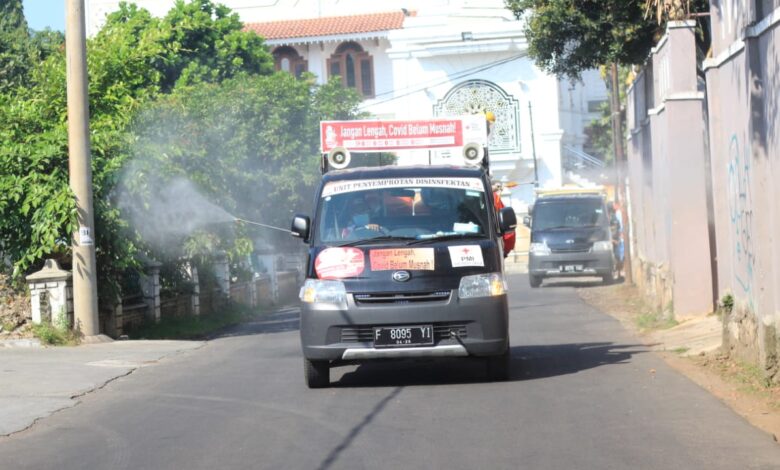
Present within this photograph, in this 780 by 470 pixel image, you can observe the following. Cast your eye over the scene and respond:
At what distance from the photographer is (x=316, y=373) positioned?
11719 mm

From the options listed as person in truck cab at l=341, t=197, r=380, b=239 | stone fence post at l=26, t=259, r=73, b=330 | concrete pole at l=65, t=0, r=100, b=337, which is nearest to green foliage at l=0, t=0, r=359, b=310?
concrete pole at l=65, t=0, r=100, b=337

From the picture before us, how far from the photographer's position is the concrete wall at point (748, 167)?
35.7ft

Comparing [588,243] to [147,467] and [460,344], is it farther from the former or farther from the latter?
[147,467]

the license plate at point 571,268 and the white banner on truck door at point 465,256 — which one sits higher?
the white banner on truck door at point 465,256

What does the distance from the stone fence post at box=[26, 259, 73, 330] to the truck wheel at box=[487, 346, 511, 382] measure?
7.80 m

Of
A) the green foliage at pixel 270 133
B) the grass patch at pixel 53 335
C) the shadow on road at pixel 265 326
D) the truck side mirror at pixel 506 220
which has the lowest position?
the shadow on road at pixel 265 326

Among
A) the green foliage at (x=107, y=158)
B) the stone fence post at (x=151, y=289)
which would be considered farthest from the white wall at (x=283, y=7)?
the stone fence post at (x=151, y=289)

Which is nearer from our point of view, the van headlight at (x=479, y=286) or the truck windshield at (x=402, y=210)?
the van headlight at (x=479, y=286)

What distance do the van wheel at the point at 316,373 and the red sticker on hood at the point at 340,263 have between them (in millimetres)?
865

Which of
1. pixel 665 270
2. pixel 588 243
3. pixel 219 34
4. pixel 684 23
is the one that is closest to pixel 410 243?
pixel 684 23

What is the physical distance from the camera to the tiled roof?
55.7m

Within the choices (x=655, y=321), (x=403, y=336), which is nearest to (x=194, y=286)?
(x=655, y=321)

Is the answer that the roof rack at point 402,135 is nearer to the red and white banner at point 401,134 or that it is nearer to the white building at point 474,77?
the red and white banner at point 401,134

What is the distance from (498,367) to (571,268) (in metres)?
20.7
